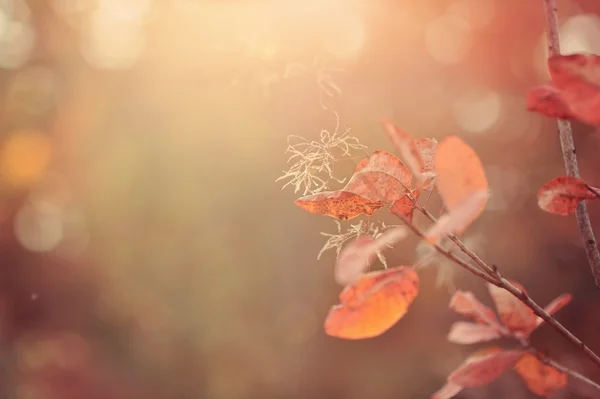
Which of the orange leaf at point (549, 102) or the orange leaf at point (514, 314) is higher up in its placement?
the orange leaf at point (549, 102)

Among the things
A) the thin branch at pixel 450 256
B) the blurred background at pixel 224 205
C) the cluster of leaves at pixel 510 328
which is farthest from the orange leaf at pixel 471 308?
the blurred background at pixel 224 205

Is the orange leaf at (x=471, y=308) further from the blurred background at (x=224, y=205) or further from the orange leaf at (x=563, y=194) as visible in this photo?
the blurred background at (x=224, y=205)

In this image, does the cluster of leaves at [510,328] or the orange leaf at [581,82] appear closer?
the orange leaf at [581,82]

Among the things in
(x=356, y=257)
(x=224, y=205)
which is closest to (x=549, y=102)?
(x=356, y=257)

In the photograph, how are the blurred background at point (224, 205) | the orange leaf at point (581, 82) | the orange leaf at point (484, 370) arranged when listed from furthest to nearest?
the blurred background at point (224, 205)
the orange leaf at point (484, 370)
the orange leaf at point (581, 82)

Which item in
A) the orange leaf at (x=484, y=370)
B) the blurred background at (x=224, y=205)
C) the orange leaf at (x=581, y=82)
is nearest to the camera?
the orange leaf at (x=581, y=82)

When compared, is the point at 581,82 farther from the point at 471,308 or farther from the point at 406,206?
the point at 471,308

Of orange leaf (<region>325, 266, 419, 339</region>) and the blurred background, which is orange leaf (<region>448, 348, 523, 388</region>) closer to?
orange leaf (<region>325, 266, 419, 339</region>)
